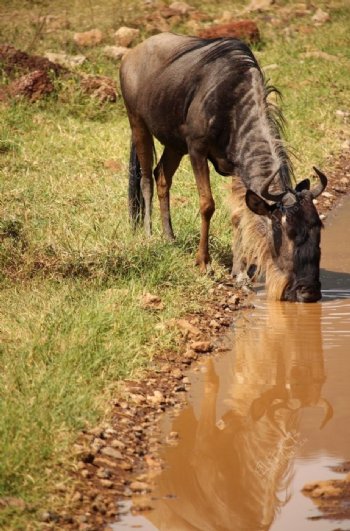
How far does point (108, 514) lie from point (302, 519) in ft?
2.56

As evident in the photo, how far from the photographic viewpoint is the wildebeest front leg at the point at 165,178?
29.2 feet

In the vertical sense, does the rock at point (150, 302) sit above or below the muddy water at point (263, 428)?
below

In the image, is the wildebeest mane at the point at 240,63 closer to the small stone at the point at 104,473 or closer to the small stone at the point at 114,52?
the small stone at the point at 104,473

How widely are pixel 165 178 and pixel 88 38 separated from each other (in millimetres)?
7257

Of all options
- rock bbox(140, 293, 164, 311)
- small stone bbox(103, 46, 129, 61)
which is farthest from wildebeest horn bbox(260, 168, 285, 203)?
small stone bbox(103, 46, 129, 61)

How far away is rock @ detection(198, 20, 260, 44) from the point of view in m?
15.4

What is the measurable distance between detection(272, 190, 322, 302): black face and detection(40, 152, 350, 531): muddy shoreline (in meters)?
0.56

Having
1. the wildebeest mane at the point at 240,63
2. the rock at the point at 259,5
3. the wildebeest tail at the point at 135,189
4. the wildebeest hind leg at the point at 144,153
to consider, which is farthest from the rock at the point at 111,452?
the rock at the point at 259,5

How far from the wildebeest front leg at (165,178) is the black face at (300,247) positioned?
1.55m

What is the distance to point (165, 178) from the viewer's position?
29.8 feet

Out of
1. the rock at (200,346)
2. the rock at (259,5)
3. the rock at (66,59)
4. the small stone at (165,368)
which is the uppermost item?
the small stone at (165,368)

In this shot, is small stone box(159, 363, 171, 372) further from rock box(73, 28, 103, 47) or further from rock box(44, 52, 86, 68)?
rock box(73, 28, 103, 47)

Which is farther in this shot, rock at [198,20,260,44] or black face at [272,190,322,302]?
rock at [198,20,260,44]

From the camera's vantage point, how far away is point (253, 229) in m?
7.79
